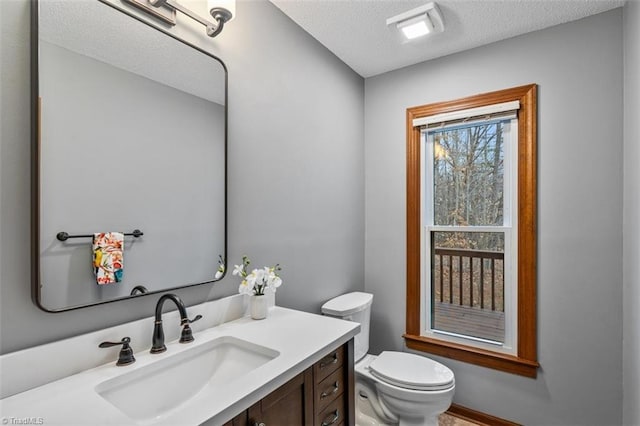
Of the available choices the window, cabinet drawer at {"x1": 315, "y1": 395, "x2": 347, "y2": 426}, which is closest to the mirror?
cabinet drawer at {"x1": 315, "y1": 395, "x2": 347, "y2": 426}

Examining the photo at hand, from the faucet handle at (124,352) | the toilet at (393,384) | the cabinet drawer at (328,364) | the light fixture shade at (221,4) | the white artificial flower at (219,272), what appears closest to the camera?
the faucet handle at (124,352)

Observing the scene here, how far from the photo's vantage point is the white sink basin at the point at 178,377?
3.32 feet

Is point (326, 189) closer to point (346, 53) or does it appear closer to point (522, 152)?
point (346, 53)

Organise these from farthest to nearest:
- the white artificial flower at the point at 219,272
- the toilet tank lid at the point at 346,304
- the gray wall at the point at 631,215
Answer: the toilet tank lid at the point at 346,304 → the gray wall at the point at 631,215 → the white artificial flower at the point at 219,272

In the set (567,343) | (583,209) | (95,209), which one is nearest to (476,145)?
(583,209)

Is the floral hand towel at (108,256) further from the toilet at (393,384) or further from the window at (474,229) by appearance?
the window at (474,229)

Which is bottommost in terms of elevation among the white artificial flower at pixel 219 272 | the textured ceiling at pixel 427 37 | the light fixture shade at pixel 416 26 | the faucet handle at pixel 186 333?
the faucet handle at pixel 186 333

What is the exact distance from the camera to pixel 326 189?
230cm

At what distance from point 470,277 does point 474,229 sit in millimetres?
356

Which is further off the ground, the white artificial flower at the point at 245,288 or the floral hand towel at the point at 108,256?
the floral hand towel at the point at 108,256

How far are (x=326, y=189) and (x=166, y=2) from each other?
4.49ft

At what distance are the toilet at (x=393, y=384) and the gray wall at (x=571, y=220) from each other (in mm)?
542

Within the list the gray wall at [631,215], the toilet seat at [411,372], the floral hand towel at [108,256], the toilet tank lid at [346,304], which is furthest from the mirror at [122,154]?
the gray wall at [631,215]

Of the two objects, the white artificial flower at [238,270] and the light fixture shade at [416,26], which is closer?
the white artificial flower at [238,270]
